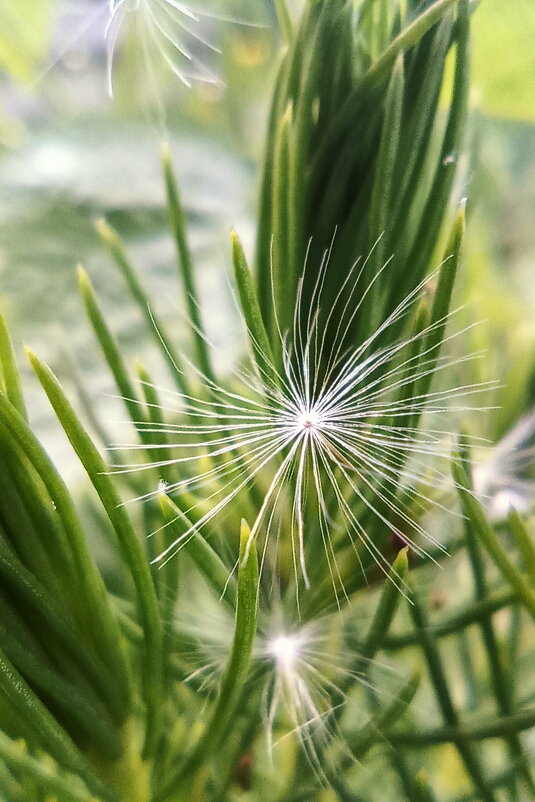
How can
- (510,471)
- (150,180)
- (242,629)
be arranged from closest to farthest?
(242,629)
(510,471)
(150,180)

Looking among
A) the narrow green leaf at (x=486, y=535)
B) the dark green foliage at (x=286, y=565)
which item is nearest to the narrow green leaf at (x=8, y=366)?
the dark green foliage at (x=286, y=565)

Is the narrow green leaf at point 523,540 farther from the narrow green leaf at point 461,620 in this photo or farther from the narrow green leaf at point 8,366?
the narrow green leaf at point 8,366

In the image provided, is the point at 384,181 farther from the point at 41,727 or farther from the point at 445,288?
the point at 41,727

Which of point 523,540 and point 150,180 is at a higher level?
point 150,180

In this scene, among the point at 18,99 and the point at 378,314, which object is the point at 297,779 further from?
the point at 18,99

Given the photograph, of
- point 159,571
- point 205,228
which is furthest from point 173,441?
point 205,228

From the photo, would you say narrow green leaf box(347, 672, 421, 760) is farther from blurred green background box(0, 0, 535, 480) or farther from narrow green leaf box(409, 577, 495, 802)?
blurred green background box(0, 0, 535, 480)

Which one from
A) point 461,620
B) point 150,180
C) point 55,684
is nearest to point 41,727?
point 55,684
